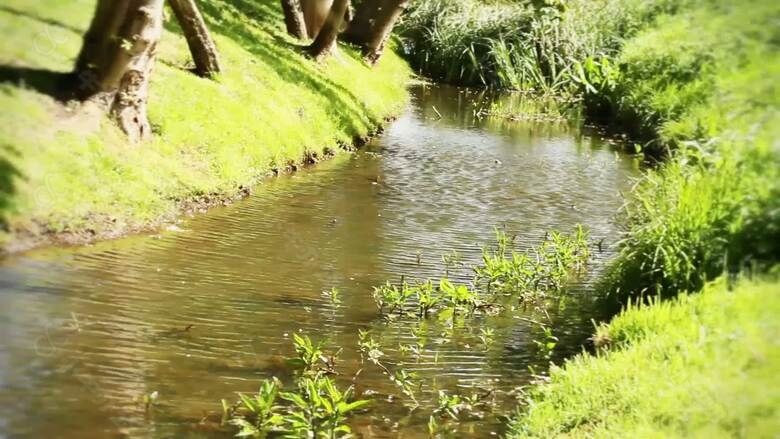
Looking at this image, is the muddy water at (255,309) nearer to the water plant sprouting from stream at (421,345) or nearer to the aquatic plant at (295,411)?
the water plant sprouting from stream at (421,345)

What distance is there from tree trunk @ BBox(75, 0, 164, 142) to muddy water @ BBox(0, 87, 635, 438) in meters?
1.69

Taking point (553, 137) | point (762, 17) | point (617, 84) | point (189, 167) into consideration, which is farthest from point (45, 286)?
point (617, 84)

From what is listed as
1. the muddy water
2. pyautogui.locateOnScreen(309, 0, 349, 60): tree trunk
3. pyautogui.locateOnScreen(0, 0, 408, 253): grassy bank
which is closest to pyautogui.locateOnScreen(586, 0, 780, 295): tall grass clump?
the muddy water

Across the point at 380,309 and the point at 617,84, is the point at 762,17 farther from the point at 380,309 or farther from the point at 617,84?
the point at 617,84

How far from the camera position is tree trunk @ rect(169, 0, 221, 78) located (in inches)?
479

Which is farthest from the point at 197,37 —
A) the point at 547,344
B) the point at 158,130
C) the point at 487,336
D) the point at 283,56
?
the point at 547,344

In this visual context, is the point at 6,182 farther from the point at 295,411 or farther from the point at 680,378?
the point at 680,378

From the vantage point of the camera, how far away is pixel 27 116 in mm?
9047

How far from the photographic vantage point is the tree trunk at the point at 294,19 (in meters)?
19.1

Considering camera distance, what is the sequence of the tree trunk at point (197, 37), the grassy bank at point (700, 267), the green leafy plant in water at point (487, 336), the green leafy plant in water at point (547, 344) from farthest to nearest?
the tree trunk at point (197, 37), the green leafy plant in water at point (487, 336), the green leafy plant in water at point (547, 344), the grassy bank at point (700, 267)

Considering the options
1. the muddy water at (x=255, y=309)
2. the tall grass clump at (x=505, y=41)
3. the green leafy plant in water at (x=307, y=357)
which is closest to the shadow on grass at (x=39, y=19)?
the muddy water at (x=255, y=309)

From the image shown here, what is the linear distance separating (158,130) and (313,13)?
35.3 feet

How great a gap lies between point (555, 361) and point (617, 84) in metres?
15.0

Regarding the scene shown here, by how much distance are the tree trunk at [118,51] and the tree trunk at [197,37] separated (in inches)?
92.4
